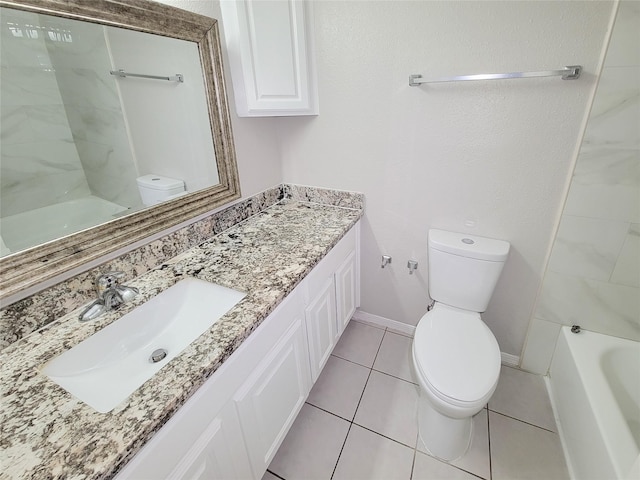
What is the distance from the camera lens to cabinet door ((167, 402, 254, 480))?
758 mm

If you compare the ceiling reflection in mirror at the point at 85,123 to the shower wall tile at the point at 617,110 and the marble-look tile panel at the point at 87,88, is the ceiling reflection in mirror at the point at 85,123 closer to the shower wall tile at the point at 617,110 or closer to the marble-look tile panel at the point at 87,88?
the marble-look tile panel at the point at 87,88

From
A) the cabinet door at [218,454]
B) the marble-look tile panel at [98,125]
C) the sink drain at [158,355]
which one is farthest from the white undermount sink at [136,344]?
the marble-look tile panel at [98,125]

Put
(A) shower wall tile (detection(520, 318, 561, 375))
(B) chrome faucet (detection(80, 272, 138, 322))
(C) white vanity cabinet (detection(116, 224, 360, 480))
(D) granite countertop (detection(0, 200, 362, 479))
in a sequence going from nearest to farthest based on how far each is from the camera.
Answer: (D) granite countertop (detection(0, 200, 362, 479)), (C) white vanity cabinet (detection(116, 224, 360, 480)), (B) chrome faucet (detection(80, 272, 138, 322)), (A) shower wall tile (detection(520, 318, 561, 375))

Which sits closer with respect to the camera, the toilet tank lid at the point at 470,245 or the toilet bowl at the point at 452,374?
the toilet bowl at the point at 452,374

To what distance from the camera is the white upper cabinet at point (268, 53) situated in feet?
4.02

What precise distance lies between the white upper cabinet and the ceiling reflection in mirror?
0.54 feet

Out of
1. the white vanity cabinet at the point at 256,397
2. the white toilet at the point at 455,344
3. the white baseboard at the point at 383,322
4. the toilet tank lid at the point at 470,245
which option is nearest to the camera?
the white vanity cabinet at the point at 256,397

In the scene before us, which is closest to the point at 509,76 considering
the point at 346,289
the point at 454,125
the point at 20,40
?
the point at 454,125

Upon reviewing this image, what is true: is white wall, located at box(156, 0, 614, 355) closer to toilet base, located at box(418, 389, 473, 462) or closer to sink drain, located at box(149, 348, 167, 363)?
toilet base, located at box(418, 389, 473, 462)

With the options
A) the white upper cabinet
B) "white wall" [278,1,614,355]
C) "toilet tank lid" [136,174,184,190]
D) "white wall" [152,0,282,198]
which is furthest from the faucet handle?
"white wall" [278,1,614,355]

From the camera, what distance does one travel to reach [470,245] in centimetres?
145

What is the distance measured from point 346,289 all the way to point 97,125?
1.31m

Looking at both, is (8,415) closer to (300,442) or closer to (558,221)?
(300,442)

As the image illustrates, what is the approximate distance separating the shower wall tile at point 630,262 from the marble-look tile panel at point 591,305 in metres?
0.03
